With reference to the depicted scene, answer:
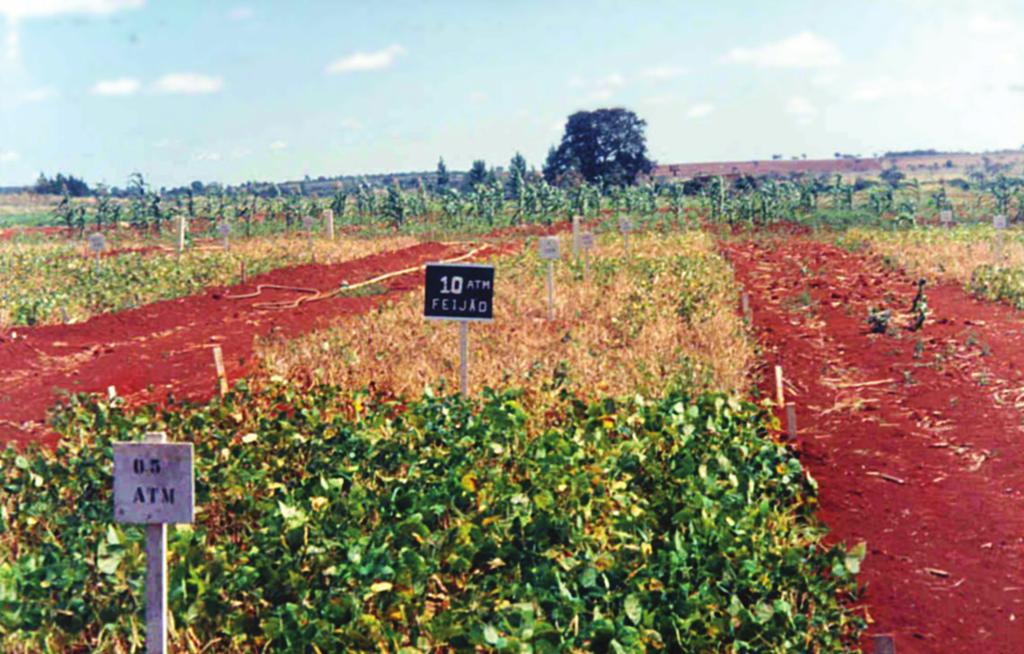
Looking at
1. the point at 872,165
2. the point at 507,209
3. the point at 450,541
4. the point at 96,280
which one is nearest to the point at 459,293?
the point at 450,541

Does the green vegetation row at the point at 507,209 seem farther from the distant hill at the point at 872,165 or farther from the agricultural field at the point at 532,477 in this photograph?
the distant hill at the point at 872,165

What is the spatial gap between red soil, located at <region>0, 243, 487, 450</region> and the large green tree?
6093cm

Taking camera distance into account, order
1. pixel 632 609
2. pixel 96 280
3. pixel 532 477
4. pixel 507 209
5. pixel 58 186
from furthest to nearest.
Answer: pixel 58 186 → pixel 507 209 → pixel 96 280 → pixel 532 477 → pixel 632 609

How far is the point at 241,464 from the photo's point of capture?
6.23 metres

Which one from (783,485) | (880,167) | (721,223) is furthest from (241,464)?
(880,167)

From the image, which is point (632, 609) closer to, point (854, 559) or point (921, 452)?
point (854, 559)

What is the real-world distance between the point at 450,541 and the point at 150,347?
357 inches

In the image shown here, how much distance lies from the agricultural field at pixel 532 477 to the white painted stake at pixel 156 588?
1.46 feet

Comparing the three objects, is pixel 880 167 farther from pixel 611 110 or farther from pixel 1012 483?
pixel 1012 483

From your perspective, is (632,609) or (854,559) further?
(854,559)

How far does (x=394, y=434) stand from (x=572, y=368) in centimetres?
324

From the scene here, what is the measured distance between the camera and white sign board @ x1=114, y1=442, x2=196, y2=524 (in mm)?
3912

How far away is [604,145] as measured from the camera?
79.4 meters

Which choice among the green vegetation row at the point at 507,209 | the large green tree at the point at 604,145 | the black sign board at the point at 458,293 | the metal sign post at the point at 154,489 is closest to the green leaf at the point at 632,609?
the metal sign post at the point at 154,489
